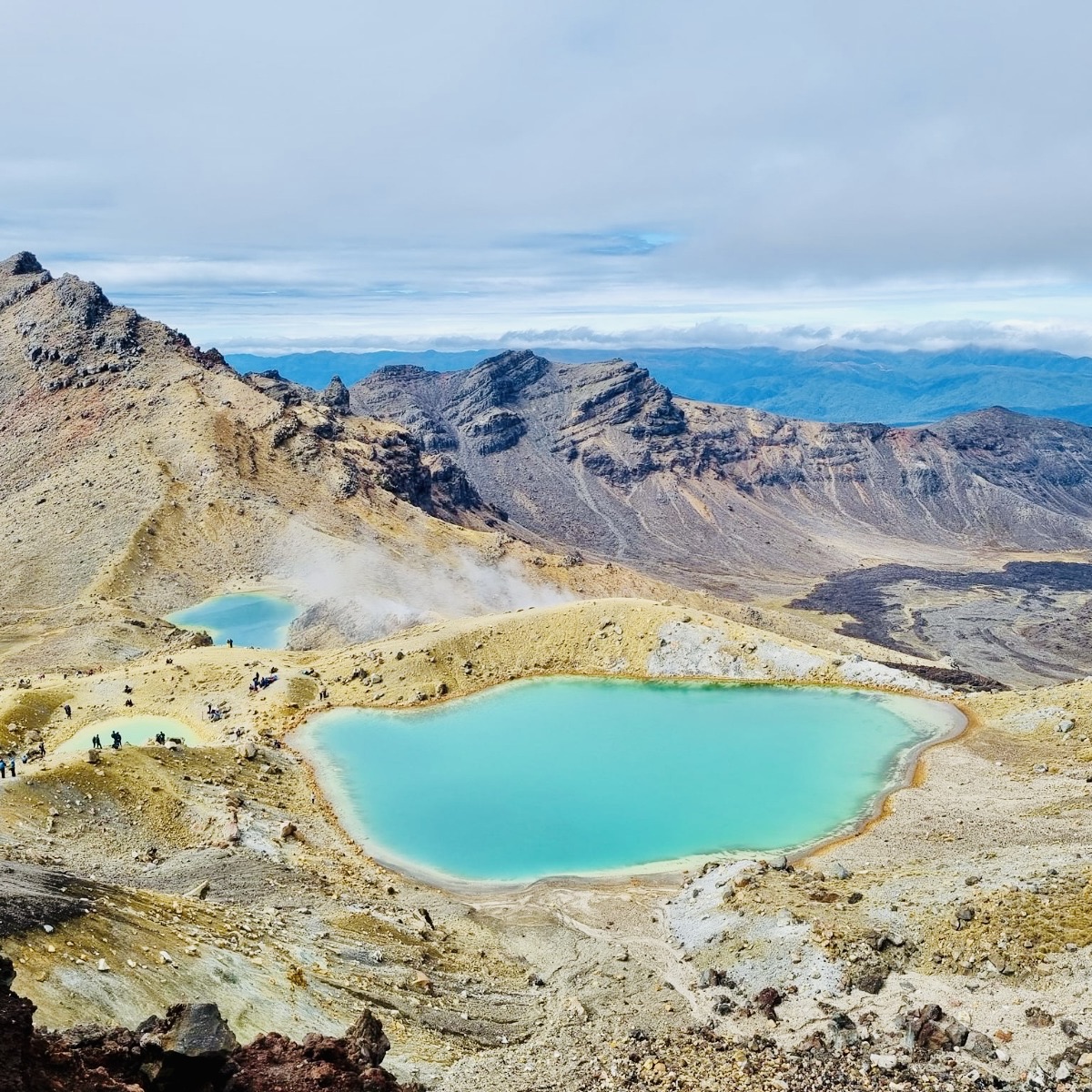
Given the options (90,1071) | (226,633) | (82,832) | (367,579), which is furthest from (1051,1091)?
(367,579)

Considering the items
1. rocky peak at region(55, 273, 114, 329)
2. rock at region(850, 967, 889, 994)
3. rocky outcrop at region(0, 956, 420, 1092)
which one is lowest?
rock at region(850, 967, 889, 994)

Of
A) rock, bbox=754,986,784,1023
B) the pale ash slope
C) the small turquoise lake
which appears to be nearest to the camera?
rock, bbox=754,986,784,1023

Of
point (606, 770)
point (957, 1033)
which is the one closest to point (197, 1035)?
point (957, 1033)

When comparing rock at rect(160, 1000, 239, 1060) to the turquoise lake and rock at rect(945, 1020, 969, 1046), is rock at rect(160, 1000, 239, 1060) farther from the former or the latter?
the turquoise lake

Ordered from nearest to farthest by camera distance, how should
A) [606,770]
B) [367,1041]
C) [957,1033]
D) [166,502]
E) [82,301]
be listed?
[367,1041] < [957,1033] < [606,770] < [166,502] < [82,301]

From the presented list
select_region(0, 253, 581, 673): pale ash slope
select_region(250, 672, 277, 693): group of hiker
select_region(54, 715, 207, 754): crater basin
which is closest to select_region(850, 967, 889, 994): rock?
select_region(54, 715, 207, 754): crater basin

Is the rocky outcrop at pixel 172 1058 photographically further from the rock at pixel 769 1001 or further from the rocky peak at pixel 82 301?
the rocky peak at pixel 82 301

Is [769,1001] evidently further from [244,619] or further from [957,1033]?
[244,619]

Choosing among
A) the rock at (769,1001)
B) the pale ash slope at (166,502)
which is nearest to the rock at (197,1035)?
the rock at (769,1001)
